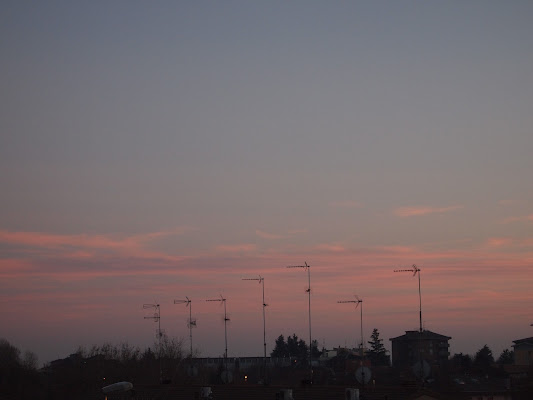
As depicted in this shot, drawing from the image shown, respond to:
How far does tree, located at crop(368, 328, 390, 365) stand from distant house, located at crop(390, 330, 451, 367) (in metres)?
14.0

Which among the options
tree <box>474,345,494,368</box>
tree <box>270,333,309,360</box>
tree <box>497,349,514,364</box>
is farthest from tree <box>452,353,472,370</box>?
tree <box>270,333,309,360</box>

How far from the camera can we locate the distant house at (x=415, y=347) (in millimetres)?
136500

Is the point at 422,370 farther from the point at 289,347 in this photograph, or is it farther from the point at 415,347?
the point at 289,347

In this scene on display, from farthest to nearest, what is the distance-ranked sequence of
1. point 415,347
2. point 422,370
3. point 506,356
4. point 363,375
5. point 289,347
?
1. point 289,347
2. point 506,356
3. point 415,347
4. point 363,375
5. point 422,370

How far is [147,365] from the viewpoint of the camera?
99312mm

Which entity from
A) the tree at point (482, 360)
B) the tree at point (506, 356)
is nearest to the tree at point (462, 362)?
the tree at point (482, 360)

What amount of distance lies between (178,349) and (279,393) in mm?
69067

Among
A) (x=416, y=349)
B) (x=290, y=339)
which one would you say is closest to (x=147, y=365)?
(x=416, y=349)

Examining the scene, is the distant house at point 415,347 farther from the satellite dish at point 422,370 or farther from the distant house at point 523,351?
the satellite dish at point 422,370

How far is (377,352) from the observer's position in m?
163

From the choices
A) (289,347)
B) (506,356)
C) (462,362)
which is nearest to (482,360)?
(462,362)

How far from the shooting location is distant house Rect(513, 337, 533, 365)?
400ft

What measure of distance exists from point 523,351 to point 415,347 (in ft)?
64.8

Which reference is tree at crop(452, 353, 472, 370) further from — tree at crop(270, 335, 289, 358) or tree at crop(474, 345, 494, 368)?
tree at crop(270, 335, 289, 358)
